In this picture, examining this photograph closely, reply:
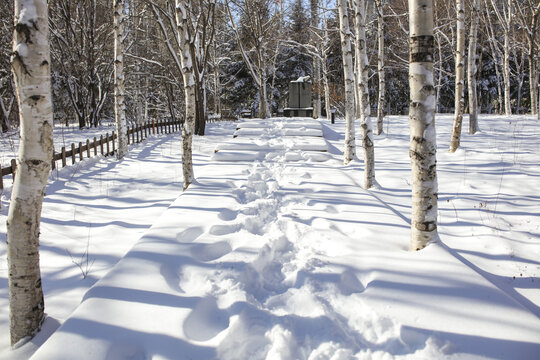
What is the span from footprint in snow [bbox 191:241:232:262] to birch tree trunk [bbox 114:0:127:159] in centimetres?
862

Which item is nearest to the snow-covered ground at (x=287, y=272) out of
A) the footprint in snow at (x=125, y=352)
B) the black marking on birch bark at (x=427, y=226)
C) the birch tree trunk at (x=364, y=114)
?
the footprint in snow at (x=125, y=352)

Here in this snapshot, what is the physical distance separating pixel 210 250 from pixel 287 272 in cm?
96

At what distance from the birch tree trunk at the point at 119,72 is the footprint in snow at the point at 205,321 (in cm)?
970

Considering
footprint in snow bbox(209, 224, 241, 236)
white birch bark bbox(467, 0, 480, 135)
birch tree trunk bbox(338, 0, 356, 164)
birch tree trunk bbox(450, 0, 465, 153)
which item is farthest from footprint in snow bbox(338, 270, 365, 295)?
white birch bark bbox(467, 0, 480, 135)

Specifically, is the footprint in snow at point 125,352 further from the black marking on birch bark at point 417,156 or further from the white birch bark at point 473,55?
the white birch bark at point 473,55

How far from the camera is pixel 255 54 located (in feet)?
88.7

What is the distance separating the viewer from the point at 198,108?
1545 cm

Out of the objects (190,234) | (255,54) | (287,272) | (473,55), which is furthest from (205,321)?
(255,54)

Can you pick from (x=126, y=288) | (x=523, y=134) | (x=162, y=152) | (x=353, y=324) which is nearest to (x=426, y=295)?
(x=353, y=324)

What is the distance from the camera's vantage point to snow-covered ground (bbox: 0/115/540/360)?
221cm

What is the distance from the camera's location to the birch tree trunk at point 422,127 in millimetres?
3236

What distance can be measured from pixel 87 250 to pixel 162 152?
319 inches

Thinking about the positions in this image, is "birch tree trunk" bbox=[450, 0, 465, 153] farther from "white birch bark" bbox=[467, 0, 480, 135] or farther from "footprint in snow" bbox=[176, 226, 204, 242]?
"footprint in snow" bbox=[176, 226, 204, 242]

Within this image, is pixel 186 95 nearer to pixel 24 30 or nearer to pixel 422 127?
pixel 24 30
